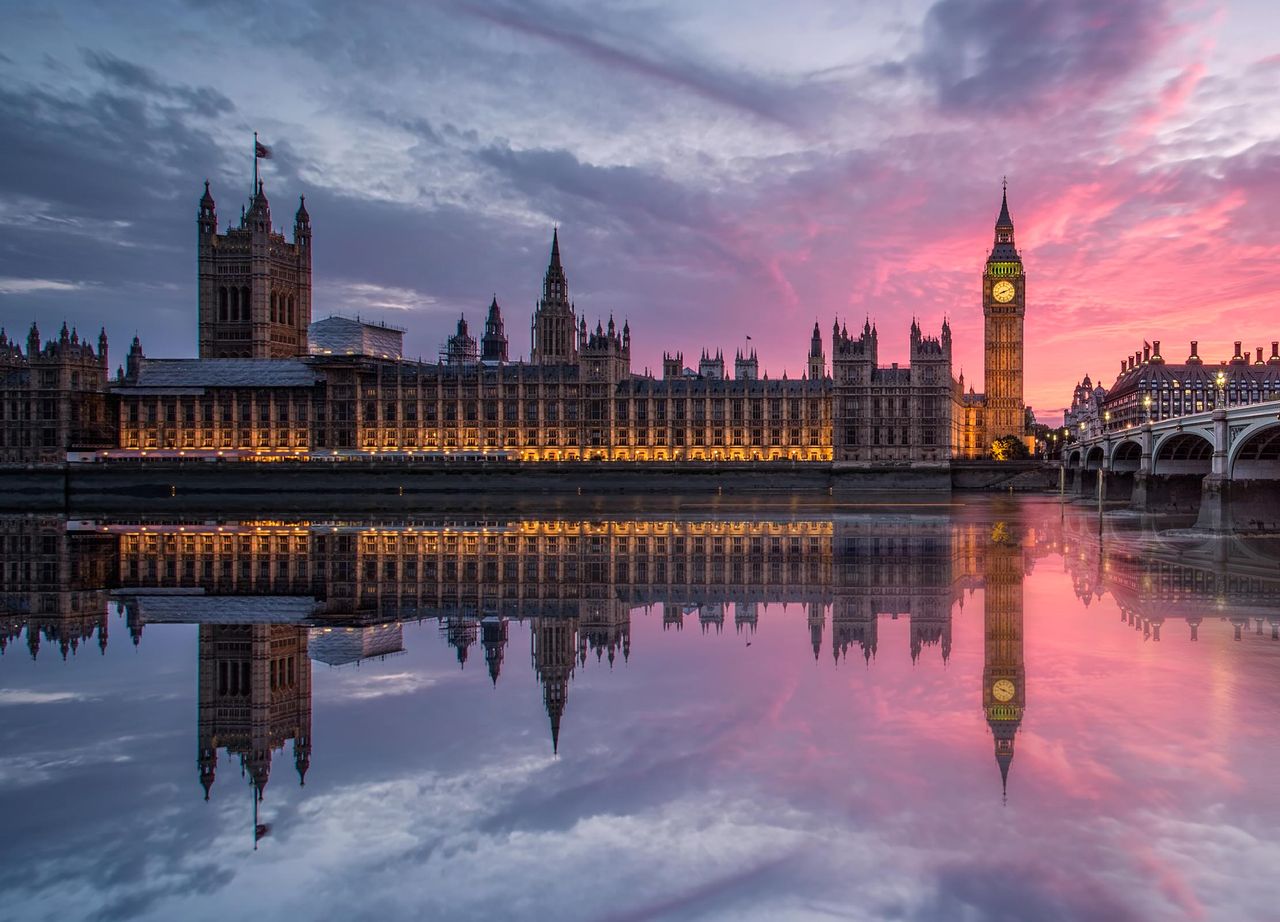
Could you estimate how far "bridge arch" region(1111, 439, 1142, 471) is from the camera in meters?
85.1

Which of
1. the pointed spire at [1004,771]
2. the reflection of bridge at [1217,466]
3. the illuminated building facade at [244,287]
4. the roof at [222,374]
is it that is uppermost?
the illuminated building facade at [244,287]

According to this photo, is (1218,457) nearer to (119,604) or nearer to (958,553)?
(958,553)

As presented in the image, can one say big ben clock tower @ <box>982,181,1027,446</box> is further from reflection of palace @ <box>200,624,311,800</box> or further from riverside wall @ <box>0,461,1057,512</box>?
reflection of palace @ <box>200,624,311,800</box>

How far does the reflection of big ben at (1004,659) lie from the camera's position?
43.0 feet

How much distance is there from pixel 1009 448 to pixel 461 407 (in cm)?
8086

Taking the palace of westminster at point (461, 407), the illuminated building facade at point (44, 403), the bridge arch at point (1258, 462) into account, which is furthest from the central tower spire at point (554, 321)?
the bridge arch at point (1258, 462)

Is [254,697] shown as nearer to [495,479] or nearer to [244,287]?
[495,479]

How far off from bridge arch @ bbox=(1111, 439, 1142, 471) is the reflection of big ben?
196ft

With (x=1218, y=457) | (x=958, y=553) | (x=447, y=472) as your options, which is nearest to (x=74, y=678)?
(x=958, y=553)

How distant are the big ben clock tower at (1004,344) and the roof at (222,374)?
355ft

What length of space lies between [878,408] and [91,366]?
308 feet

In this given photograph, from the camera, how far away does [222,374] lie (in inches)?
5128

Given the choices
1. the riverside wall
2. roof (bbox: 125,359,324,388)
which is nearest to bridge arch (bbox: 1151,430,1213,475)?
the riverside wall

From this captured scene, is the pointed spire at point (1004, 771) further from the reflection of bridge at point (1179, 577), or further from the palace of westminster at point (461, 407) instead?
the palace of westminster at point (461, 407)
